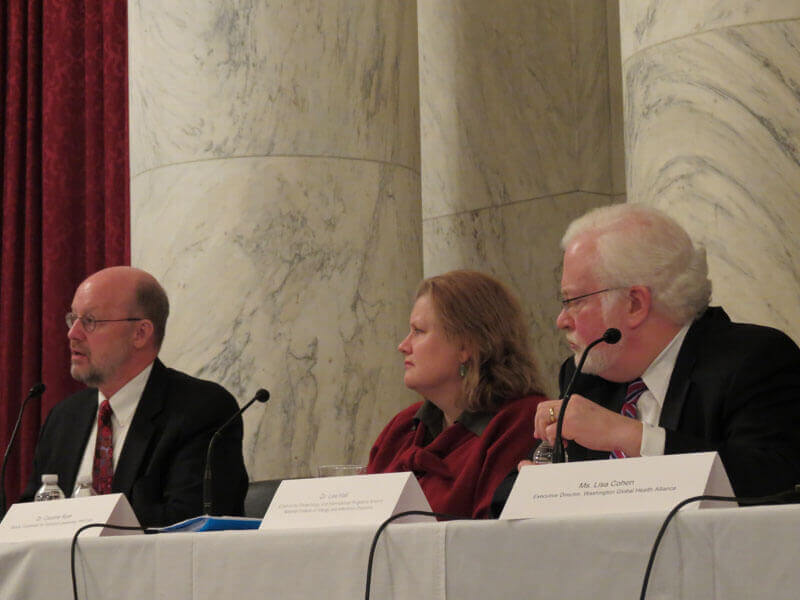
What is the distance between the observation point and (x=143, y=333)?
399cm

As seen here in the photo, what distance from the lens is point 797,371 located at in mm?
2613

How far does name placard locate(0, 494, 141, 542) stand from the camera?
2430 millimetres

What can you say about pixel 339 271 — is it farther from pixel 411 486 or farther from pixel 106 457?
pixel 411 486

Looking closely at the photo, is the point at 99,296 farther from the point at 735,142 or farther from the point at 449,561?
the point at 449,561

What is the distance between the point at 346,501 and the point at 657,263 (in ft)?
3.39

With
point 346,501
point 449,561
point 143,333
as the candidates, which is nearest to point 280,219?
point 143,333

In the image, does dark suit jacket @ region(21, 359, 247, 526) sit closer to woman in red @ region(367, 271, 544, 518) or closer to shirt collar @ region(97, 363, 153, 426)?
shirt collar @ region(97, 363, 153, 426)

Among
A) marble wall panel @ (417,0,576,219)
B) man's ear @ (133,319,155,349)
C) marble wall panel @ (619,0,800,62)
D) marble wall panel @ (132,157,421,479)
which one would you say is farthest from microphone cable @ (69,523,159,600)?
marble wall panel @ (417,0,576,219)

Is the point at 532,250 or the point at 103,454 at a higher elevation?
the point at 532,250

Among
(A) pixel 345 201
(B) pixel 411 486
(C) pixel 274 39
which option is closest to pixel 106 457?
(A) pixel 345 201

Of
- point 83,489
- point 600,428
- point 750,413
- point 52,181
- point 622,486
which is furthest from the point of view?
point 52,181

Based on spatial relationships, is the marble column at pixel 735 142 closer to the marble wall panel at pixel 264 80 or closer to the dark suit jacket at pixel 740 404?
the dark suit jacket at pixel 740 404

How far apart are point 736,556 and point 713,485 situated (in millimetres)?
209

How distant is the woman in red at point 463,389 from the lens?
3.24 metres
